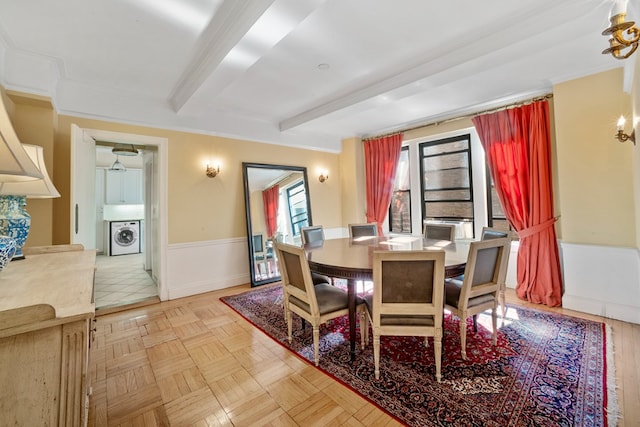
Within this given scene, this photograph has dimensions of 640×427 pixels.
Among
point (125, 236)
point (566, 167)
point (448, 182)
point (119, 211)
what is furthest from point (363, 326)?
point (119, 211)

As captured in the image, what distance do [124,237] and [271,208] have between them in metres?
4.88

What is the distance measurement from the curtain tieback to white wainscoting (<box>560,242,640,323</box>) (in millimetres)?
268

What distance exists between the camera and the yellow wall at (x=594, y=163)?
2.60 meters

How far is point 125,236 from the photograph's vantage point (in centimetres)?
691

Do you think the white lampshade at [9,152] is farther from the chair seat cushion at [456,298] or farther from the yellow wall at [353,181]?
the yellow wall at [353,181]

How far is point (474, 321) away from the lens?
2.45 meters

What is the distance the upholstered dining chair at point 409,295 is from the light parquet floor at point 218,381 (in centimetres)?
47

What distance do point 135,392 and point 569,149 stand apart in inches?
172

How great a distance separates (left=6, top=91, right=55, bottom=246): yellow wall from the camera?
8.21 feet

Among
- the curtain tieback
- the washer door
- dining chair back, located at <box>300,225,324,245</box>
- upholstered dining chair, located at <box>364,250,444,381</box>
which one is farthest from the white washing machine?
the curtain tieback

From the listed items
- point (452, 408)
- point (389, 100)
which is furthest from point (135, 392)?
point (389, 100)

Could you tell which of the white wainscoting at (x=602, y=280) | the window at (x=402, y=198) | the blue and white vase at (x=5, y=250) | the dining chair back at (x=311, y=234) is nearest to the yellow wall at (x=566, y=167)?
the white wainscoting at (x=602, y=280)

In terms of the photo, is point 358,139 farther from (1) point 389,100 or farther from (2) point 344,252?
(2) point 344,252

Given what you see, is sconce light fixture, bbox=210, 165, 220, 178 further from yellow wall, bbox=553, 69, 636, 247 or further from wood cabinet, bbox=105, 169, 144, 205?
wood cabinet, bbox=105, 169, 144, 205
